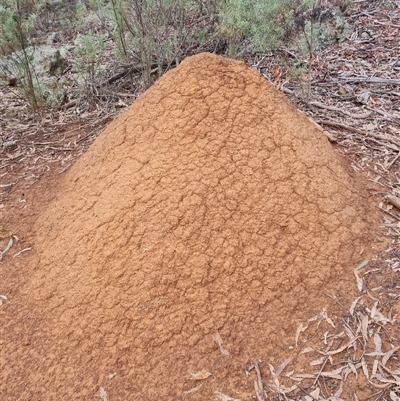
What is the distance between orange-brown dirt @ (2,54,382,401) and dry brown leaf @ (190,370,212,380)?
0.02 meters

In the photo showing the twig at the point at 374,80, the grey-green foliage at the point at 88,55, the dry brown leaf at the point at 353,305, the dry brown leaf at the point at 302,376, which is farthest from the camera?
the grey-green foliage at the point at 88,55

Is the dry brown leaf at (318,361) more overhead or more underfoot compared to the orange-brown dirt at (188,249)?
more underfoot

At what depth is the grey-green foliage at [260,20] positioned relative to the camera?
4000 mm

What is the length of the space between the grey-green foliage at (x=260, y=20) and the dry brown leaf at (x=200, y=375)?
9.81 ft

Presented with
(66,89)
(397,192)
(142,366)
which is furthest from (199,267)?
(66,89)

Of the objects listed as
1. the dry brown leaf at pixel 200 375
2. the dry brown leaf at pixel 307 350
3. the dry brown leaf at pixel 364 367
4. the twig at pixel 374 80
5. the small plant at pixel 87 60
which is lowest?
the dry brown leaf at pixel 364 367

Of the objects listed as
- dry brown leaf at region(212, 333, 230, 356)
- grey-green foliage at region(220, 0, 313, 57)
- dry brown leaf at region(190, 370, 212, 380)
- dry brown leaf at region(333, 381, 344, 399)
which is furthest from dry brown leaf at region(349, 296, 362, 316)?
grey-green foliage at region(220, 0, 313, 57)

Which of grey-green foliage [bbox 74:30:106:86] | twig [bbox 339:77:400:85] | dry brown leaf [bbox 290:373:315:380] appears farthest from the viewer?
grey-green foliage [bbox 74:30:106:86]

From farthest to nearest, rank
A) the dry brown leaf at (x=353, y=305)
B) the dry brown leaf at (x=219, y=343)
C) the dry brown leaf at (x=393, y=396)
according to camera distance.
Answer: the dry brown leaf at (x=353, y=305) → the dry brown leaf at (x=219, y=343) → the dry brown leaf at (x=393, y=396)

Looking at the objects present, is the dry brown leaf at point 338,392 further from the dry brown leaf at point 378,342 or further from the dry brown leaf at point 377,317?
the dry brown leaf at point 377,317

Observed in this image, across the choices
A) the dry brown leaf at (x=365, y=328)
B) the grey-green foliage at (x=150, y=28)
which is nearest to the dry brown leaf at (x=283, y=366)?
the dry brown leaf at (x=365, y=328)

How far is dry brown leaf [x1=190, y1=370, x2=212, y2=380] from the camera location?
1895 mm

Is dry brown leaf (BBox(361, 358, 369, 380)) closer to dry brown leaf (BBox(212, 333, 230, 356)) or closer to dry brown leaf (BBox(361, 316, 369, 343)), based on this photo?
dry brown leaf (BBox(361, 316, 369, 343))

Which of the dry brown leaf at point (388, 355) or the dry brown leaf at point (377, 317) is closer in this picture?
the dry brown leaf at point (388, 355)
